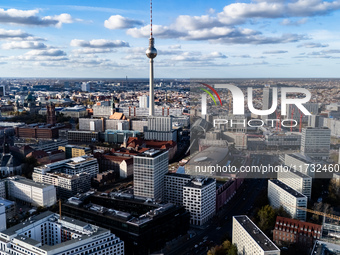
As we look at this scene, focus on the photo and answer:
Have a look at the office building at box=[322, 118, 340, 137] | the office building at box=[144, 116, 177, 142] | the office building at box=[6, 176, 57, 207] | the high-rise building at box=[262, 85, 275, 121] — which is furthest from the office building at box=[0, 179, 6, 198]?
the office building at box=[322, 118, 340, 137]

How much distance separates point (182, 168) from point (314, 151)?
7729mm

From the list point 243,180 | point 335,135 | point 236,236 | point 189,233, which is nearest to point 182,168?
point 243,180

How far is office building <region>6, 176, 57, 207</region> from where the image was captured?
604 inches

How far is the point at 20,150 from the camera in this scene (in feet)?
71.7

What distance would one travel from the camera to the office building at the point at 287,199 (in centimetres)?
1357

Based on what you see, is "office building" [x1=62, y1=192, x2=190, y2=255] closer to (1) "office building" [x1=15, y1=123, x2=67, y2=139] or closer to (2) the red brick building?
(2) the red brick building

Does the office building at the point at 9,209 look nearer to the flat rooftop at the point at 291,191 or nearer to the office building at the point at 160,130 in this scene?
the flat rooftop at the point at 291,191

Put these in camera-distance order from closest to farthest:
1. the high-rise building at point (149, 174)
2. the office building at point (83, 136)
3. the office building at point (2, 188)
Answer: the high-rise building at point (149, 174) < the office building at point (2, 188) < the office building at point (83, 136)

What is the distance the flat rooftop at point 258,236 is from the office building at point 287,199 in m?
3.12

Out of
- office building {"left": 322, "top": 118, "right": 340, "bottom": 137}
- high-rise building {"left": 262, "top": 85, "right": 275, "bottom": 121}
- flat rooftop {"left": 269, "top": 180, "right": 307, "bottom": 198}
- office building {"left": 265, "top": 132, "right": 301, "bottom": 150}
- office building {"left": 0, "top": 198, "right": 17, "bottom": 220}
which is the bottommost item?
office building {"left": 0, "top": 198, "right": 17, "bottom": 220}

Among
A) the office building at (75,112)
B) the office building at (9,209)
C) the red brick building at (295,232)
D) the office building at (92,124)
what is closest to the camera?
the red brick building at (295,232)

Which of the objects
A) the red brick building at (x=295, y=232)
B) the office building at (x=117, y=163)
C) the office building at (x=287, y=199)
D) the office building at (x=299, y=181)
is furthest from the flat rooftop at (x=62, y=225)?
the office building at (x=299, y=181)

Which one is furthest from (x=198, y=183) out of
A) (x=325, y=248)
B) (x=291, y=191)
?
(x=325, y=248)

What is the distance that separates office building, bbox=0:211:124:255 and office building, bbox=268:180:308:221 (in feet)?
22.5
